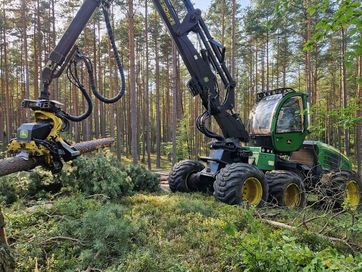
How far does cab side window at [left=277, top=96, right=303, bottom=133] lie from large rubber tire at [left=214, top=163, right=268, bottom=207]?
1666 millimetres

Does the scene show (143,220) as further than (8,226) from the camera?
Yes

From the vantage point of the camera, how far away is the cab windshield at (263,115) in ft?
21.7

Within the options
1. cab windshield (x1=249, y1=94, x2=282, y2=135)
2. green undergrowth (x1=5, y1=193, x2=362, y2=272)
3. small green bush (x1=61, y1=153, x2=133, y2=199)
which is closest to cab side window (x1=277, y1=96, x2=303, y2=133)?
cab windshield (x1=249, y1=94, x2=282, y2=135)

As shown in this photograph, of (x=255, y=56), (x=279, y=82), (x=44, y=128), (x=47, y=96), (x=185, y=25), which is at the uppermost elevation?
(x=255, y=56)

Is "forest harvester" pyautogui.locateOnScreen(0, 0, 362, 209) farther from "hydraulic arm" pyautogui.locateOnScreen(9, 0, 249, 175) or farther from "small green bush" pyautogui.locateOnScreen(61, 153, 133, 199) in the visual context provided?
"small green bush" pyautogui.locateOnScreen(61, 153, 133, 199)

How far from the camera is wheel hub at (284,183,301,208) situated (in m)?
5.99

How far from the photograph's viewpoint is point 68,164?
557 centimetres

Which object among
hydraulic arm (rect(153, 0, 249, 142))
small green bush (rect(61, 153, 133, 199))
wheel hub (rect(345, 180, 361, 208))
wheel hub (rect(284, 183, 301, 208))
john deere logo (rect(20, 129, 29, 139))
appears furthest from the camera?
wheel hub (rect(345, 180, 361, 208))

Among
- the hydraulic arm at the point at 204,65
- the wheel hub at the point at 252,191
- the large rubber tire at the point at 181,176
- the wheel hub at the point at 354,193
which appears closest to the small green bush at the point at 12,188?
the large rubber tire at the point at 181,176

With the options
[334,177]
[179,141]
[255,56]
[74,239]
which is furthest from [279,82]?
[74,239]

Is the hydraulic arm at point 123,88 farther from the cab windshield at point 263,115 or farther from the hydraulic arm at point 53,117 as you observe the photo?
the cab windshield at point 263,115

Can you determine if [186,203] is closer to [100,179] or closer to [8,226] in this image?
[100,179]

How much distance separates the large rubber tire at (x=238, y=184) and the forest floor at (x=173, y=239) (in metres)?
0.23

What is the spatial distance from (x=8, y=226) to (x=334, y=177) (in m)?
6.20
